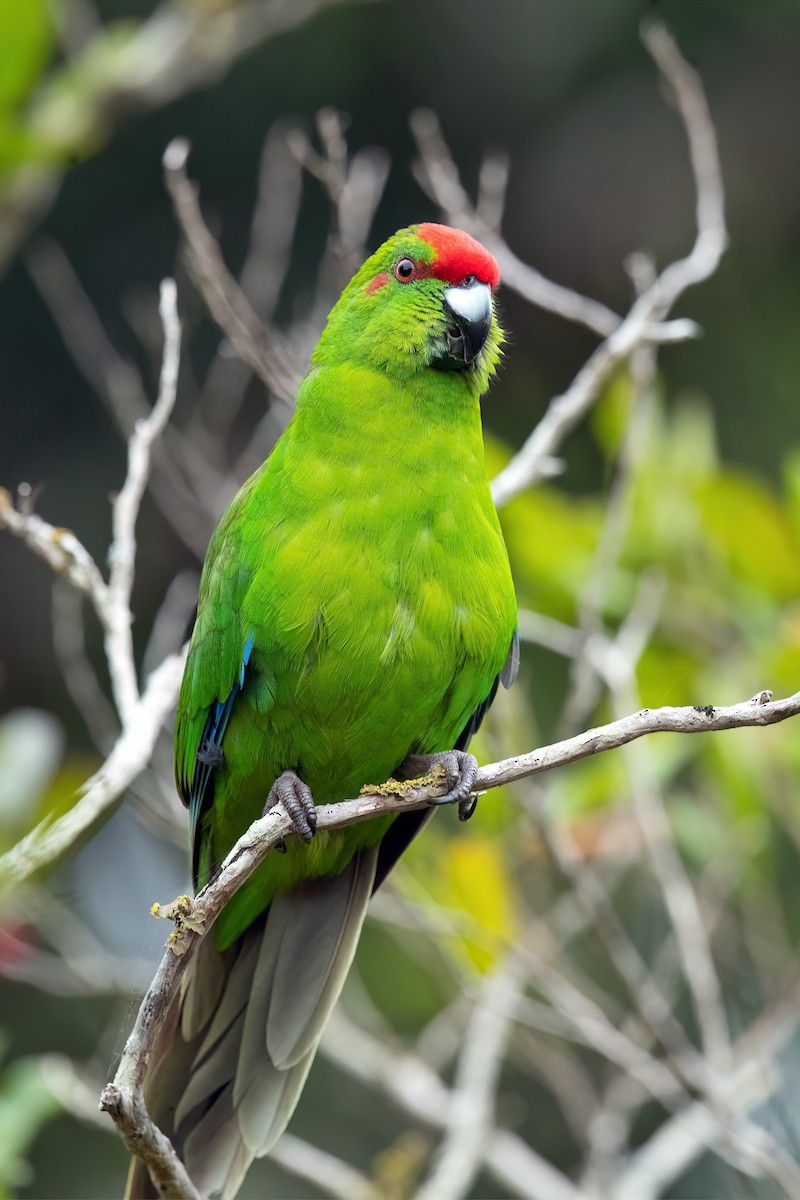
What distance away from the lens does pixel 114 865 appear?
4645 mm

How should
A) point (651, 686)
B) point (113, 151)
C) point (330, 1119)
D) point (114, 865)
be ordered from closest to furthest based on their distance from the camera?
point (651, 686) < point (114, 865) < point (330, 1119) < point (113, 151)

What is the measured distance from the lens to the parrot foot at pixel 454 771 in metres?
2.78

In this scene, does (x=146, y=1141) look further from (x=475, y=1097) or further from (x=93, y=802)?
(x=475, y=1097)

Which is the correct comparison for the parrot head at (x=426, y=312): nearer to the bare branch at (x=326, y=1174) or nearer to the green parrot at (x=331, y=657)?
the green parrot at (x=331, y=657)

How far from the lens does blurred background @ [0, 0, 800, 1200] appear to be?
3.85 metres

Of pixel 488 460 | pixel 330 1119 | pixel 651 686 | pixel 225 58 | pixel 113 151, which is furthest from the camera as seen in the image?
pixel 113 151

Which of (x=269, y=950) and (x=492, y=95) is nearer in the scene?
(x=269, y=950)

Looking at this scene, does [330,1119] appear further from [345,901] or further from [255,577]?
[255,577]

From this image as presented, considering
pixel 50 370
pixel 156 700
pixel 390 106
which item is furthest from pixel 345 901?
pixel 390 106

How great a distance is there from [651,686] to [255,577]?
168 centimetres

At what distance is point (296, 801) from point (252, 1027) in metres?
0.63

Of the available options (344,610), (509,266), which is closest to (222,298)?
(509,266)

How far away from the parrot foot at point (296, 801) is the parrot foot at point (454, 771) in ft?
0.75

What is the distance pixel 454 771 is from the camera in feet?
9.53
